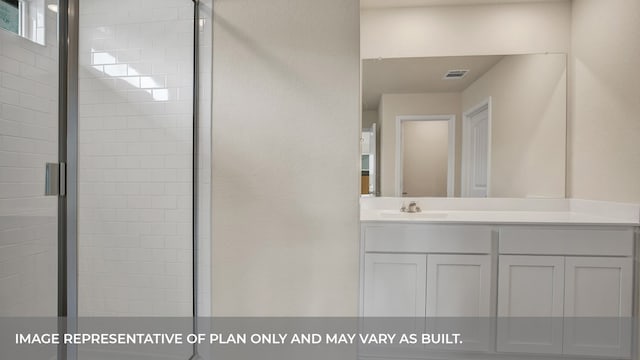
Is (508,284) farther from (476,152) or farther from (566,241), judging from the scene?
(476,152)

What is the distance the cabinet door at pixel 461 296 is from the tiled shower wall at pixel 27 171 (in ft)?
5.48

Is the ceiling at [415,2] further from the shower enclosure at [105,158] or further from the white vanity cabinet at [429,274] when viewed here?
the white vanity cabinet at [429,274]

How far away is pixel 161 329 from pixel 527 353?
190 cm

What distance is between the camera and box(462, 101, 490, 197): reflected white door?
90.6 inches

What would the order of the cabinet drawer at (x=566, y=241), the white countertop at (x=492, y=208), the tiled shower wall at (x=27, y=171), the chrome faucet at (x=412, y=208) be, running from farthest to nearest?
the chrome faucet at (x=412, y=208)
the white countertop at (x=492, y=208)
the cabinet drawer at (x=566, y=241)
the tiled shower wall at (x=27, y=171)

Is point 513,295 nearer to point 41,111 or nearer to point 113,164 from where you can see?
point 113,164

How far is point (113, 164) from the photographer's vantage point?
4.75ft

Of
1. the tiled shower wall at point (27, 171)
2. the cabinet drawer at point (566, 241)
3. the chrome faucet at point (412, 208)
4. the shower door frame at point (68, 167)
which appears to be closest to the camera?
the tiled shower wall at point (27, 171)

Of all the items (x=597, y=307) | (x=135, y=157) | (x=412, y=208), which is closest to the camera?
(x=135, y=157)

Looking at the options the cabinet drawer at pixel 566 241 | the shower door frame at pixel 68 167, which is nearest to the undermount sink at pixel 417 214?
the cabinet drawer at pixel 566 241

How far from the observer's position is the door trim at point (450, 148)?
2.34m

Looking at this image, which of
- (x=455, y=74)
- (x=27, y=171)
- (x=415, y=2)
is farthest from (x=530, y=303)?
(x=27, y=171)

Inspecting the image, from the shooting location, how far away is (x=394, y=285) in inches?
72.4

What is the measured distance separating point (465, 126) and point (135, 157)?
1.99 meters
